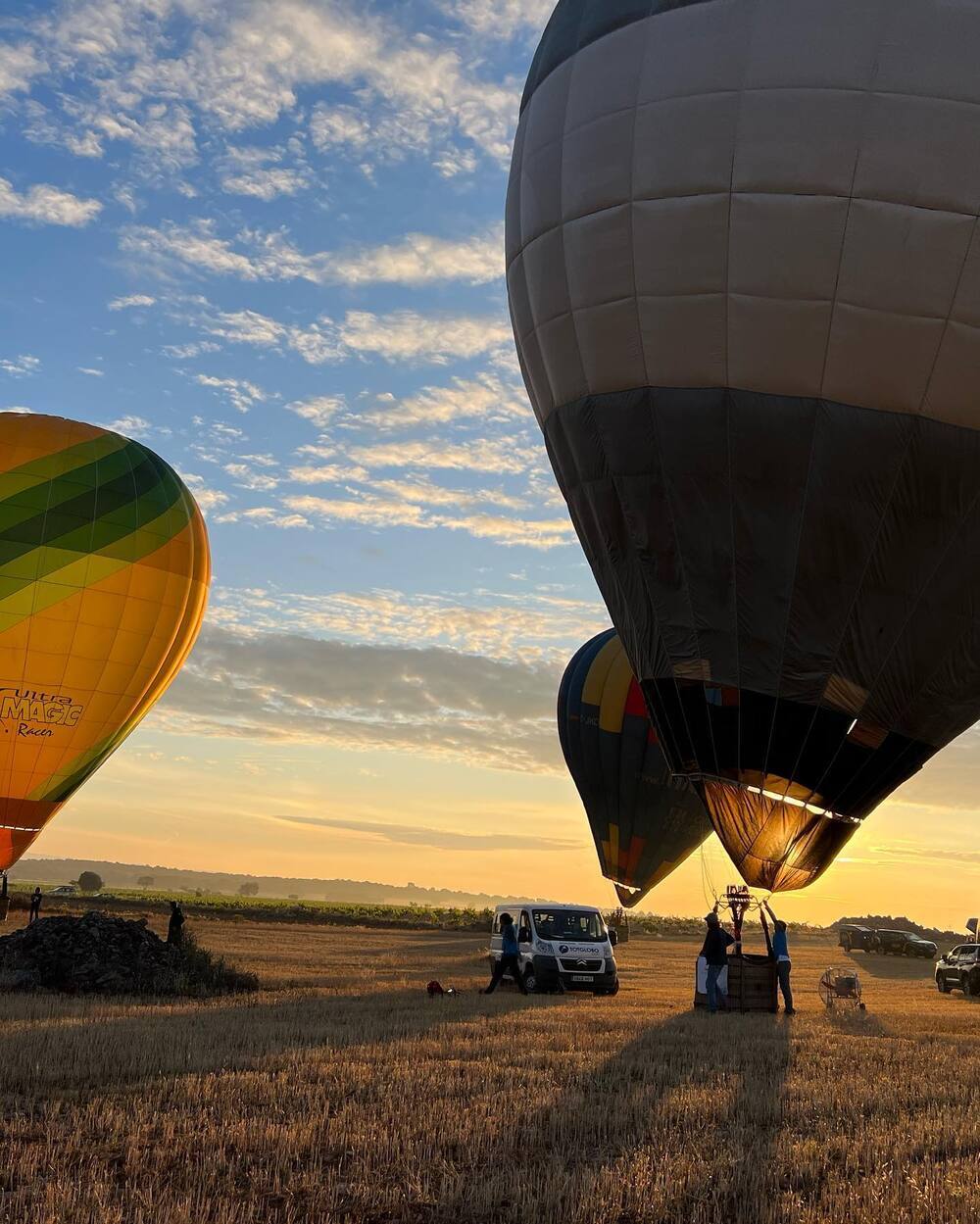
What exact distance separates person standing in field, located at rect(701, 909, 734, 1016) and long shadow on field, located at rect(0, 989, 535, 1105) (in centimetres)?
324

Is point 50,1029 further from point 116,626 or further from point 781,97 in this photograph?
point 116,626

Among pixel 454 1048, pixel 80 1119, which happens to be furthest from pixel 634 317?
pixel 80 1119

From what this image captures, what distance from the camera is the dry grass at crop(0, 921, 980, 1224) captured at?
6.41 meters

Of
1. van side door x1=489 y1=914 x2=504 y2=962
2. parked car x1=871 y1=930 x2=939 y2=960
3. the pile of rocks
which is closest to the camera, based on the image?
the pile of rocks

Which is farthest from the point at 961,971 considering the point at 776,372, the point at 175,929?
the point at 776,372

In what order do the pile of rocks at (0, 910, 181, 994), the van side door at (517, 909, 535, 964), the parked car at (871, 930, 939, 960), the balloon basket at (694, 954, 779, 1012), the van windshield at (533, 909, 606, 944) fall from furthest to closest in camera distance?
the parked car at (871, 930, 939, 960)
the van windshield at (533, 909, 606, 944)
the van side door at (517, 909, 535, 964)
the balloon basket at (694, 954, 779, 1012)
the pile of rocks at (0, 910, 181, 994)

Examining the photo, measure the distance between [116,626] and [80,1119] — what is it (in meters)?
23.7

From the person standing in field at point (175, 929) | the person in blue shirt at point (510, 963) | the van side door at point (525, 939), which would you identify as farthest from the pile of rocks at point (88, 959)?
the van side door at point (525, 939)

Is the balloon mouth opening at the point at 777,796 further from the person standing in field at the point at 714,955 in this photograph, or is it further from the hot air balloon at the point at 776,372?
the person standing in field at the point at 714,955

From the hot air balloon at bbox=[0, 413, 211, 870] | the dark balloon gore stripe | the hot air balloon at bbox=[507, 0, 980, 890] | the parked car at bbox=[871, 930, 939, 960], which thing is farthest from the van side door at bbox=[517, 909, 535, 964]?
the parked car at bbox=[871, 930, 939, 960]

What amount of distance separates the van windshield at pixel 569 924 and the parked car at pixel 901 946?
116 feet

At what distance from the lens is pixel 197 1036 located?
12.4 meters

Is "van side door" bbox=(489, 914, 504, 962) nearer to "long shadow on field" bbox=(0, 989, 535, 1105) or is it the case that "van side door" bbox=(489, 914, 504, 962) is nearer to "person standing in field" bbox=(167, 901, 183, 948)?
"long shadow on field" bbox=(0, 989, 535, 1105)

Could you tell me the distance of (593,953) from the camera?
22.4 meters
